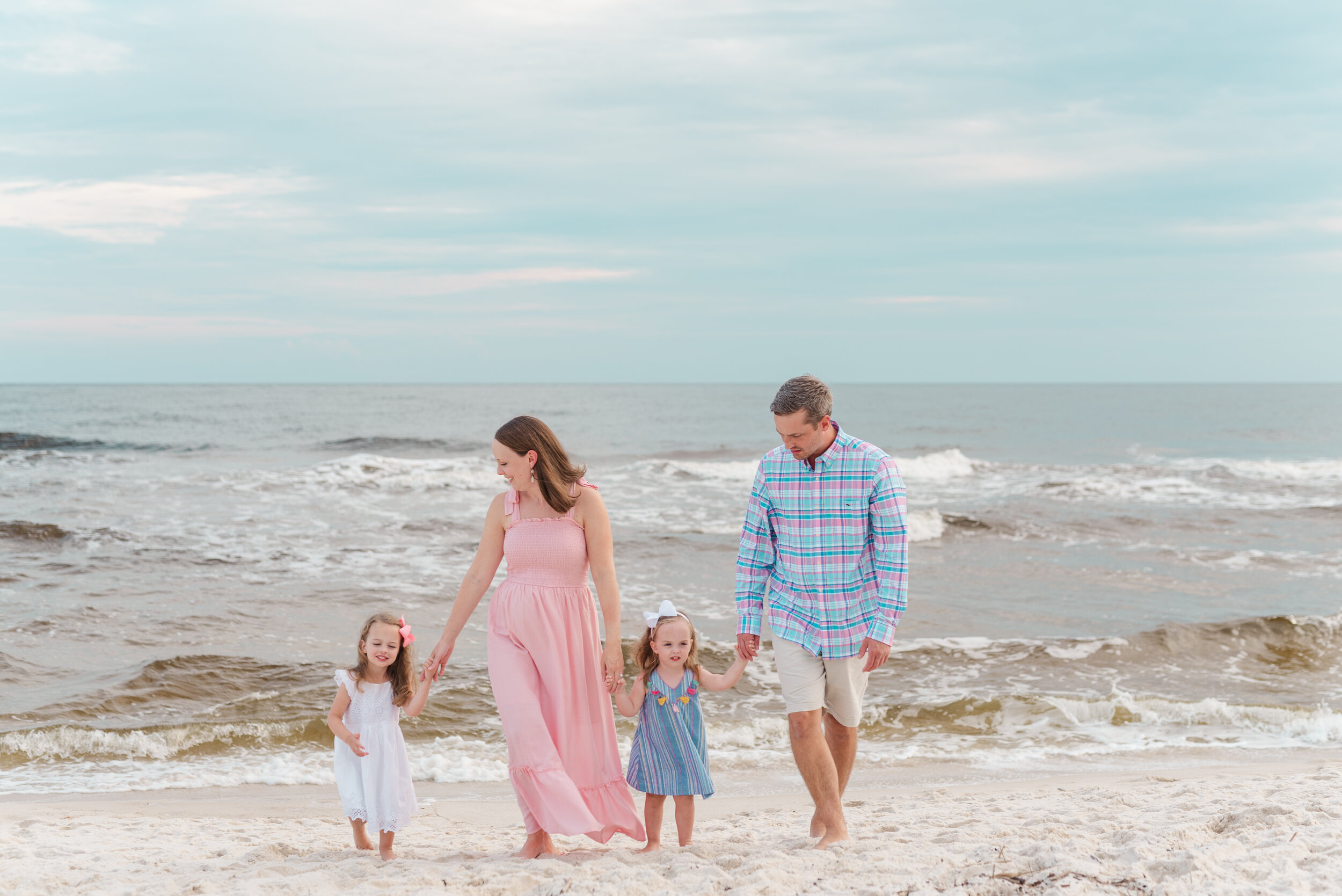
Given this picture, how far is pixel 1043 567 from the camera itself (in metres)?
13.9

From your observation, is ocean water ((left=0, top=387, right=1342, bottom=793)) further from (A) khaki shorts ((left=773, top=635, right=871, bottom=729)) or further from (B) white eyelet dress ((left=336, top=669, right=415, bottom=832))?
(A) khaki shorts ((left=773, top=635, right=871, bottom=729))

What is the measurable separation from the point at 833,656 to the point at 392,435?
126 feet

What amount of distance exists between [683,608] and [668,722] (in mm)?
7359

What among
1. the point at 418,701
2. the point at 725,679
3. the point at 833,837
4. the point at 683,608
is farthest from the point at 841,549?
the point at 683,608

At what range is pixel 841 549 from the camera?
3951 mm

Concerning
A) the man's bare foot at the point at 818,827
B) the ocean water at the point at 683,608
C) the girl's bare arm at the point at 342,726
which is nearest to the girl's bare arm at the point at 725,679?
the man's bare foot at the point at 818,827

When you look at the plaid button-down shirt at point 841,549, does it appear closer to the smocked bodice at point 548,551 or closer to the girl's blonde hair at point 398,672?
the smocked bodice at point 548,551

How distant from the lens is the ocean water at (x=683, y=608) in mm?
6941

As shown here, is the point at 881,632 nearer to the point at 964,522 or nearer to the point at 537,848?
the point at 537,848

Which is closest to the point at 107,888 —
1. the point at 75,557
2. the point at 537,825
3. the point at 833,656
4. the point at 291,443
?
the point at 537,825

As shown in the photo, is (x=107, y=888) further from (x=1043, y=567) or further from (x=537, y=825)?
(x=1043, y=567)

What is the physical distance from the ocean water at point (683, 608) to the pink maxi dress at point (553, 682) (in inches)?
94.2

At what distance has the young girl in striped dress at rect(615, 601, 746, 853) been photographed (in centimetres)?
424

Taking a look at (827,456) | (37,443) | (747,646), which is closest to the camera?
(827,456)
